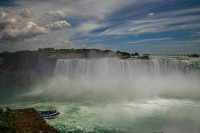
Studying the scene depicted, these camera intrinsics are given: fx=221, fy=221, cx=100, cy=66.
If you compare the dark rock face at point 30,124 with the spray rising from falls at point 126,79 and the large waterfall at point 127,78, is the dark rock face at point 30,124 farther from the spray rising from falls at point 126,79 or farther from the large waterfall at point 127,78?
the large waterfall at point 127,78

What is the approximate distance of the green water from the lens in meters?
19.6

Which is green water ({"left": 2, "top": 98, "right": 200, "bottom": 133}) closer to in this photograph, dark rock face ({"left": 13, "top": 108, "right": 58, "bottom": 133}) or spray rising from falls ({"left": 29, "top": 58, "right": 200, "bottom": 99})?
dark rock face ({"left": 13, "top": 108, "right": 58, "bottom": 133})

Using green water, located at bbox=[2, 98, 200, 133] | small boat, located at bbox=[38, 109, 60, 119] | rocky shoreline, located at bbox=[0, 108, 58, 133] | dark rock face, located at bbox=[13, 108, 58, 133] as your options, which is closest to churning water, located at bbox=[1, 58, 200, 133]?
green water, located at bbox=[2, 98, 200, 133]

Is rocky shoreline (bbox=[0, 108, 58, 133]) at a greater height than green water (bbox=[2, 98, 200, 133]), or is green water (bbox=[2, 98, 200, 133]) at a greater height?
rocky shoreline (bbox=[0, 108, 58, 133])

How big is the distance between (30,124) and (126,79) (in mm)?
30254

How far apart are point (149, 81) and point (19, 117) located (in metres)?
29.1

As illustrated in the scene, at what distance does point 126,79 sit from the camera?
42.4m

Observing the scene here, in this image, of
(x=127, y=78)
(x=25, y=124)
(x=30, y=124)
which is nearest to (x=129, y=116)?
(x=30, y=124)

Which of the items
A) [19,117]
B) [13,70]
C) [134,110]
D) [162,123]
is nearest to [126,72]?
[134,110]

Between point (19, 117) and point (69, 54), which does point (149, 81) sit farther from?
point (69, 54)

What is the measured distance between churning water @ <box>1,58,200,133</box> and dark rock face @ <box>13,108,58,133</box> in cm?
451

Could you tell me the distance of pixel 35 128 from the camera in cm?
1302

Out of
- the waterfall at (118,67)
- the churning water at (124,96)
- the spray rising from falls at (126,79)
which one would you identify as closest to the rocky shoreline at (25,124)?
the churning water at (124,96)

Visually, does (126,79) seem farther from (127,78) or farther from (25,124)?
(25,124)
